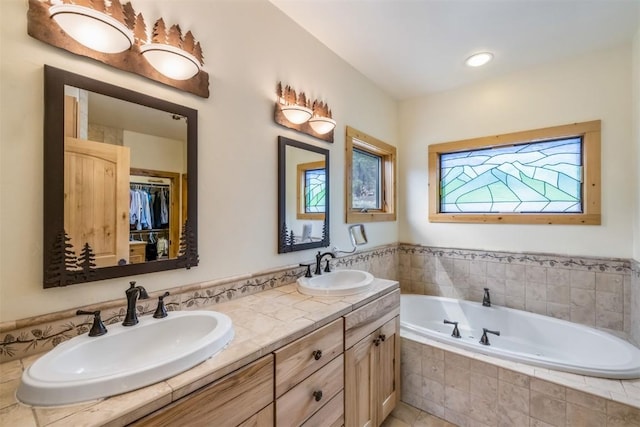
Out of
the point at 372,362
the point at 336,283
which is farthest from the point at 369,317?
the point at 336,283

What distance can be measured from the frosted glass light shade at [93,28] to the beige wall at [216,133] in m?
0.08

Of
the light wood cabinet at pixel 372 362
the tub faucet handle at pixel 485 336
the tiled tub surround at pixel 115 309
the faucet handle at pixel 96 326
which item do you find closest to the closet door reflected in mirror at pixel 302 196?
the tiled tub surround at pixel 115 309

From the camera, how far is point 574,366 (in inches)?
62.4

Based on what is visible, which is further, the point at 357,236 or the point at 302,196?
the point at 357,236

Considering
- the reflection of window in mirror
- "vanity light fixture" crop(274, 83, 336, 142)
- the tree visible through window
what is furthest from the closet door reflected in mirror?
the tree visible through window

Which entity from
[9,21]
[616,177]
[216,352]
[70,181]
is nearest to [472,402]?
[216,352]

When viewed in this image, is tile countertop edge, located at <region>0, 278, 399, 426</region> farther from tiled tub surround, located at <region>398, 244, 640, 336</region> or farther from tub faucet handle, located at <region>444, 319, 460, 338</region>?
tiled tub surround, located at <region>398, 244, 640, 336</region>

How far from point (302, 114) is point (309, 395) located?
1540mm

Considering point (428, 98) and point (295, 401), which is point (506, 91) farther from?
point (295, 401)

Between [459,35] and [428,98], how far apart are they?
1006mm

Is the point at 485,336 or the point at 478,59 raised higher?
the point at 478,59

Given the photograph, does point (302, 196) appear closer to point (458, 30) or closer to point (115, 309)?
point (115, 309)

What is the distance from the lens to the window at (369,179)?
94.5 inches

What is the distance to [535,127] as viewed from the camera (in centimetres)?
242
